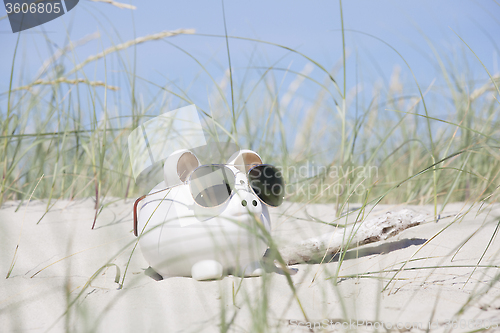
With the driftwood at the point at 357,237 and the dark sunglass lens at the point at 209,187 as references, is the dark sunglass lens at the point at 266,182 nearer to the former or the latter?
the dark sunglass lens at the point at 209,187

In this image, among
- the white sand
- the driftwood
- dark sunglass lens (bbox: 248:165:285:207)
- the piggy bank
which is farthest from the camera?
the driftwood

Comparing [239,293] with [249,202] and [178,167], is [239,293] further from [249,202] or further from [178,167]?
[178,167]

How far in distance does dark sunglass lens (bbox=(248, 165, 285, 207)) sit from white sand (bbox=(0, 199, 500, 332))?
0.64ft

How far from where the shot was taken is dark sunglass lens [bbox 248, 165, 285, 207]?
4.94 ft

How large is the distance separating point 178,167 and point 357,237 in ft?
2.99

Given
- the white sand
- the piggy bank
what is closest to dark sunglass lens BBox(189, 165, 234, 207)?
the piggy bank

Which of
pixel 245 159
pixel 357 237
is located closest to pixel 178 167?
pixel 245 159

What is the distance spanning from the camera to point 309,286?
4.45ft

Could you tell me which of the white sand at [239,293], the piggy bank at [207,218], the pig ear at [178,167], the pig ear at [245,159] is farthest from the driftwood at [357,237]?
the pig ear at [178,167]

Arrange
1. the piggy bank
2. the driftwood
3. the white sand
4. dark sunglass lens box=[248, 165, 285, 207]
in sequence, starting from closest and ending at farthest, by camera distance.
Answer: the white sand < the piggy bank < dark sunglass lens box=[248, 165, 285, 207] < the driftwood

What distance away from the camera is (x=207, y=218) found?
1415 mm

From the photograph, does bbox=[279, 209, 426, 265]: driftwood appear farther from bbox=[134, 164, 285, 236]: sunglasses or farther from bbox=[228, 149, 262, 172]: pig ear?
bbox=[228, 149, 262, 172]: pig ear

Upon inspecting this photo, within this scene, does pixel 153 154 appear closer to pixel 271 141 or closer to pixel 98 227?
pixel 98 227

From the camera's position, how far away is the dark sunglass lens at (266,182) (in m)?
1.50
